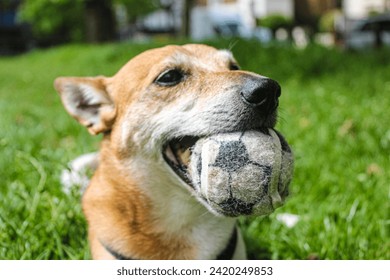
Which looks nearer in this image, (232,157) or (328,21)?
(232,157)

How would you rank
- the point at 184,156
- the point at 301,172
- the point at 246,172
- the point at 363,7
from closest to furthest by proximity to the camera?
1. the point at 246,172
2. the point at 184,156
3. the point at 301,172
4. the point at 363,7

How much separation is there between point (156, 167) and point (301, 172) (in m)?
1.80

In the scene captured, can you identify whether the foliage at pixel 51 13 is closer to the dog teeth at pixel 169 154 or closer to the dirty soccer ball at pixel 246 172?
the dog teeth at pixel 169 154

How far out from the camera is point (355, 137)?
4.57 m

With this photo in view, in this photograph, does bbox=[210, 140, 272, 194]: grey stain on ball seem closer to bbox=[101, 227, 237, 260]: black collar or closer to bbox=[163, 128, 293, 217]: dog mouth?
bbox=[163, 128, 293, 217]: dog mouth

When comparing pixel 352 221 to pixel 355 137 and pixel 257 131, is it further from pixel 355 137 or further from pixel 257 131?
pixel 355 137

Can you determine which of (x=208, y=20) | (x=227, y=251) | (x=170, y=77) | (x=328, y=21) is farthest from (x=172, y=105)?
(x=208, y=20)

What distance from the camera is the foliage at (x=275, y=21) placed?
14068 mm

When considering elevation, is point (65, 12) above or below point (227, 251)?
below

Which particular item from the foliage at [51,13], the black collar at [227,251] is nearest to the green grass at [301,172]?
the black collar at [227,251]

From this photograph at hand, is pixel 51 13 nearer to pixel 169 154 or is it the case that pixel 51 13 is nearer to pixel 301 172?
pixel 301 172

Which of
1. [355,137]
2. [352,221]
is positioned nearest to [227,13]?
[355,137]

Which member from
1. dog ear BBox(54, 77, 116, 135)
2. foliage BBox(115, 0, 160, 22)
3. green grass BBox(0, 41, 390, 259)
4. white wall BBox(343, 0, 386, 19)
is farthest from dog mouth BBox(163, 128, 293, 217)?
foliage BBox(115, 0, 160, 22)

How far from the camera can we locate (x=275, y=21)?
48.3 ft
